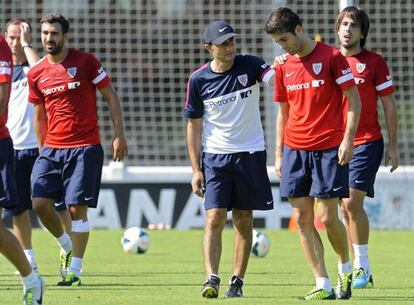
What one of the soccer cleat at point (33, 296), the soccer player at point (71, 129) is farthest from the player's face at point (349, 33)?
the soccer cleat at point (33, 296)

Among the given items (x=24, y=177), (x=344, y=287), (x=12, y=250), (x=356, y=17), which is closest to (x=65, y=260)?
(x=24, y=177)

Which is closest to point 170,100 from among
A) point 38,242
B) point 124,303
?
point 38,242

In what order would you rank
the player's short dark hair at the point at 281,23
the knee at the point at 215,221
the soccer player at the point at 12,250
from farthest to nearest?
the knee at the point at 215,221 < the player's short dark hair at the point at 281,23 < the soccer player at the point at 12,250

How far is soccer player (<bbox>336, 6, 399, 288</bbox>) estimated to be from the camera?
10391 millimetres

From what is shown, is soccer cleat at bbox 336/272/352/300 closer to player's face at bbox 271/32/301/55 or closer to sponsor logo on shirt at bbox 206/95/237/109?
sponsor logo on shirt at bbox 206/95/237/109

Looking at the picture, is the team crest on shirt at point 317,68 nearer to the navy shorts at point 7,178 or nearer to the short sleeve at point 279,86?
the short sleeve at point 279,86

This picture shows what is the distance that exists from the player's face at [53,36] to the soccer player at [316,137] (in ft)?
6.84

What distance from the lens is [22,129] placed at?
12.4 m

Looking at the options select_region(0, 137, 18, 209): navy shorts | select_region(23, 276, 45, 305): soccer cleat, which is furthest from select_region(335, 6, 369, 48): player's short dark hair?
select_region(23, 276, 45, 305): soccer cleat

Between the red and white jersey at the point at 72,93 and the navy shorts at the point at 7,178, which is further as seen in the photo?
the red and white jersey at the point at 72,93

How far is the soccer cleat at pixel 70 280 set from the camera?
10.5 meters

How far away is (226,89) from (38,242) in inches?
284

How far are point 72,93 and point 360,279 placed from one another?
286 centimetres

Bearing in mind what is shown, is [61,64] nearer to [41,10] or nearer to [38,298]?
[38,298]
